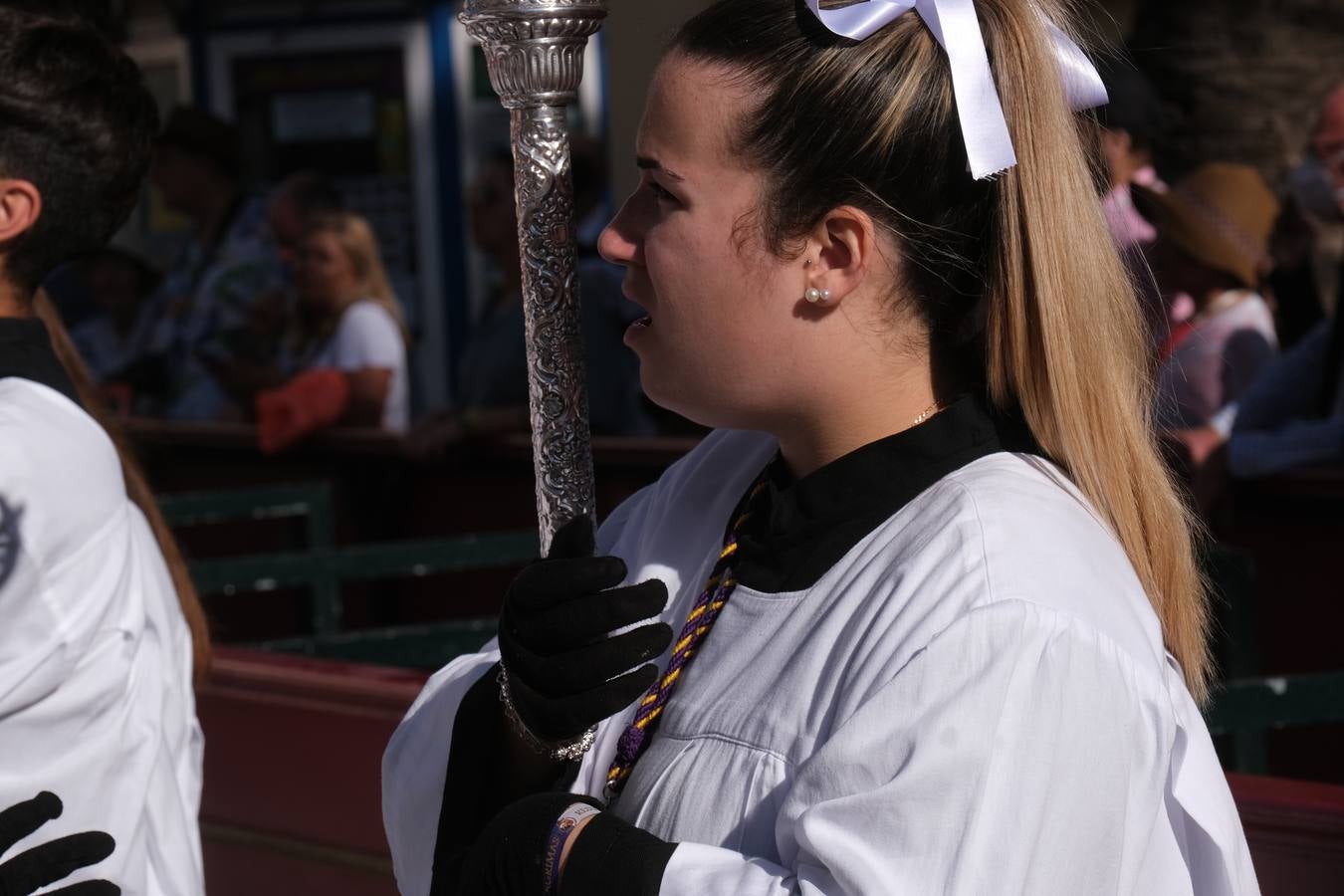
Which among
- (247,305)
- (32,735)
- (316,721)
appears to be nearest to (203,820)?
(316,721)

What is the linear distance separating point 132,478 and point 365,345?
2.99 m

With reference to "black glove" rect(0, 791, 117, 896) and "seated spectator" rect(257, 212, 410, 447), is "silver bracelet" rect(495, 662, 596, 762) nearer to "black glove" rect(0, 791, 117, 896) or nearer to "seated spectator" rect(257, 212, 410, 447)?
"black glove" rect(0, 791, 117, 896)

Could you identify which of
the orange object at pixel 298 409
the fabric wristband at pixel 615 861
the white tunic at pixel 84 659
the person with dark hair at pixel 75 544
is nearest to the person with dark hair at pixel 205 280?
the orange object at pixel 298 409

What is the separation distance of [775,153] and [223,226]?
5209mm

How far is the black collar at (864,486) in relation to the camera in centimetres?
149

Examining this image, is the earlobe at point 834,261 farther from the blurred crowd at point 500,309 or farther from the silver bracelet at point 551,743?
the blurred crowd at point 500,309

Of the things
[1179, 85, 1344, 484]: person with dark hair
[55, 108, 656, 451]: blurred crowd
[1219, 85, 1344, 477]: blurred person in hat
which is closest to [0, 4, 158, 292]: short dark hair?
[55, 108, 656, 451]: blurred crowd

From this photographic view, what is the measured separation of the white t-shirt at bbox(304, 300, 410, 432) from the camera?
18.2 feet

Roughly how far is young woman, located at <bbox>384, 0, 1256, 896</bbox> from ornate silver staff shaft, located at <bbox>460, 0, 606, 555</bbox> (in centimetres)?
6

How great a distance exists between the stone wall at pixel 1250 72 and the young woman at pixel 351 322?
2929 millimetres

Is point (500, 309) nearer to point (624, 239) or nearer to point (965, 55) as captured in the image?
point (624, 239)

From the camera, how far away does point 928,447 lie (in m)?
1.50

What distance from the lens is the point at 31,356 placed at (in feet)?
7.29

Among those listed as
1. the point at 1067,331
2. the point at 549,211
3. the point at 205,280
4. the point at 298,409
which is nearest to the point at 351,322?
the point at 298,409
